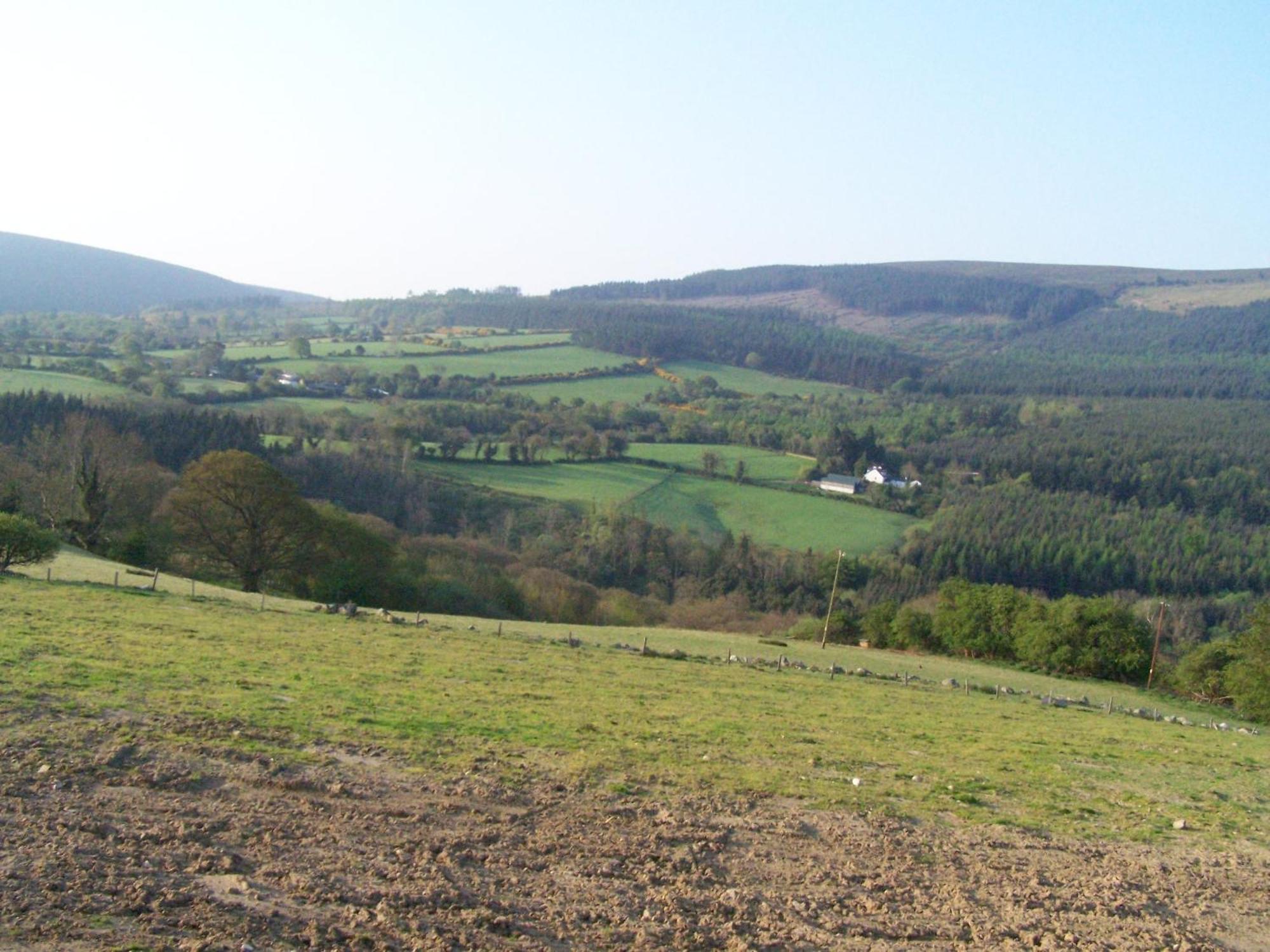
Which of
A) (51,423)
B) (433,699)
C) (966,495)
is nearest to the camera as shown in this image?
(433,699)

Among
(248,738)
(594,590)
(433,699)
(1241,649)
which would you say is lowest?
(594,590)

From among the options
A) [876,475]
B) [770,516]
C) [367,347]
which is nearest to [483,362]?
[367,347]

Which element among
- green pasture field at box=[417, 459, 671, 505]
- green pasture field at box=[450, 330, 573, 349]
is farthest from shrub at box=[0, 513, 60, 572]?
green pasture field at box=[450, 330, 573, 349]

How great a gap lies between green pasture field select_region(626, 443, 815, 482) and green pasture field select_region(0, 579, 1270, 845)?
220 ft

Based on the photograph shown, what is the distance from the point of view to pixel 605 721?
Answer: 18.5 meters

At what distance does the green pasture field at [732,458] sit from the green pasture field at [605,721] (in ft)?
220

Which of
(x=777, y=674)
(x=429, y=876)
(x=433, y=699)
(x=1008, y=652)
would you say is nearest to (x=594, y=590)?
(x=1008, y=652)

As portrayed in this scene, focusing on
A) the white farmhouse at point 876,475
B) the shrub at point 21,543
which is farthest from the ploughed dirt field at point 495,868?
the white farmhouse at point 876,475

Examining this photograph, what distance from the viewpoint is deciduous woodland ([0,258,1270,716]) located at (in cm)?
4688

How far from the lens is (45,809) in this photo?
33.4 feet

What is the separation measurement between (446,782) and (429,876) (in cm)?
325

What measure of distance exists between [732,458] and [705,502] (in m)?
15.1

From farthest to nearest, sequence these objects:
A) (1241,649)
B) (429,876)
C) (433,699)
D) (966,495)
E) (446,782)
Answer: (966,495) < (1241,649) < (433,699) < (446,782) < (429,876)

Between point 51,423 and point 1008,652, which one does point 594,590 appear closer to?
point 1008,652
